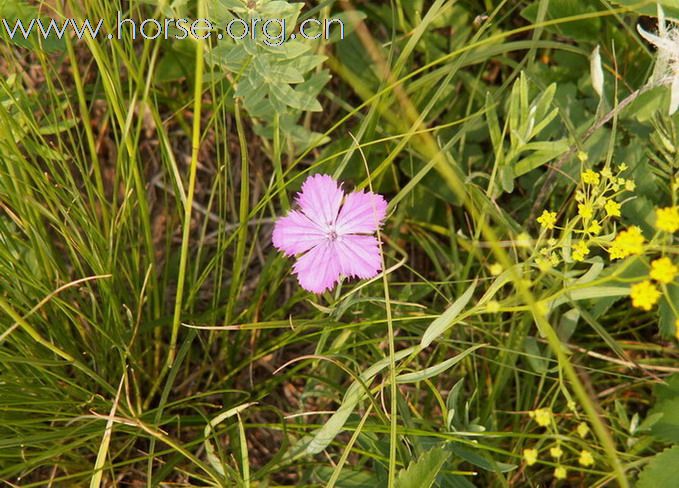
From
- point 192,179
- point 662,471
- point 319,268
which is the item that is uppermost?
point 192,179

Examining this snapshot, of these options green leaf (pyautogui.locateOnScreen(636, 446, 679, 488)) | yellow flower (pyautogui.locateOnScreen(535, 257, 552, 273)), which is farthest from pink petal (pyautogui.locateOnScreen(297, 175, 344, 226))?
green leaf (pyautogui.locateOnScreen(636, 446, 679, 488))

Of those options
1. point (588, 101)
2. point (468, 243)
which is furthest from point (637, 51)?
point (468, 243)

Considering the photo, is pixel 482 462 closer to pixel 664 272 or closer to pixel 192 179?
pixel 664 272

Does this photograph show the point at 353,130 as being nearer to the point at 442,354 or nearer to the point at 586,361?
the point at 442,354

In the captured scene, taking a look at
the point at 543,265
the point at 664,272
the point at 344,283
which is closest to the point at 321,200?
the point at 344,283

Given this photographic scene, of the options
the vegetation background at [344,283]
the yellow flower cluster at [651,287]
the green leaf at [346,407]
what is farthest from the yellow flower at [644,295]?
the green leaf at [346,407]

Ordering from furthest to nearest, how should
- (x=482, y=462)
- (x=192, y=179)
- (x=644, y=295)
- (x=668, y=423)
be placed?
(x=668, y=423)
(x=482, y=462)
(x=192, y=179)
(x=644, y=295)

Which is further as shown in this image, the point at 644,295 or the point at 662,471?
the point at 662,471
